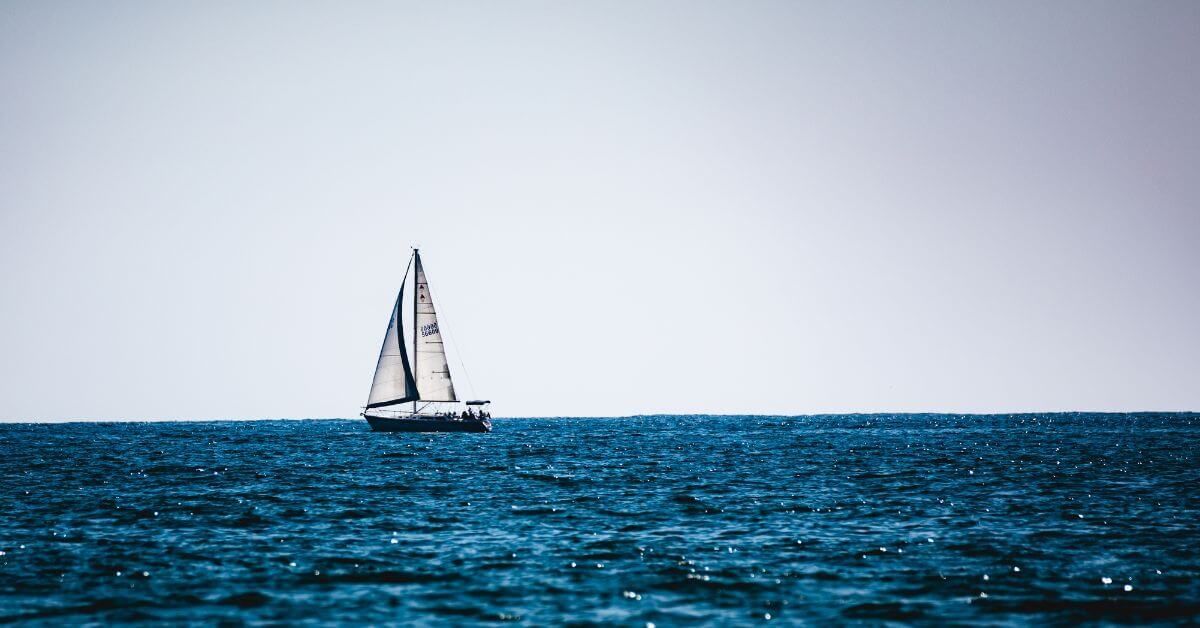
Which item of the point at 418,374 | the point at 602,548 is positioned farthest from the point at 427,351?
the point at 602,548

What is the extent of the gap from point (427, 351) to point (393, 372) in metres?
4.12

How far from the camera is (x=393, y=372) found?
98000 millimetres

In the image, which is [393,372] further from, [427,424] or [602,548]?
[602,548]

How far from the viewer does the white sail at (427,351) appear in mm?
97188

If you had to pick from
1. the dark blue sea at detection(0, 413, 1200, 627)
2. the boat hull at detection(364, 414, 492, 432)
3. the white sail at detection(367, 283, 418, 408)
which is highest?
the white sail at detection(367, 283, 418, 408)

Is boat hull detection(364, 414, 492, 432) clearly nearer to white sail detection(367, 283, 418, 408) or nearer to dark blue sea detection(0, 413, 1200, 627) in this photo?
white sail detection(367, 283, 418, 408)

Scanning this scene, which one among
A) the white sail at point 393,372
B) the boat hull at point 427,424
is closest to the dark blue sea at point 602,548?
the white sail at point 393,372

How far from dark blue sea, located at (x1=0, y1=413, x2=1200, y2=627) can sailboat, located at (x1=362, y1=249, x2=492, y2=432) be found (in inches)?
1874

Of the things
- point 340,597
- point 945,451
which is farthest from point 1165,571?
point 945,451

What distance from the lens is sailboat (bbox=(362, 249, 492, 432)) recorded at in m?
96.8

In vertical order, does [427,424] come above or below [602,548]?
above

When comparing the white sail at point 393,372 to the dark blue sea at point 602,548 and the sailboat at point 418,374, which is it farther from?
the dark blue sea at point 602,548

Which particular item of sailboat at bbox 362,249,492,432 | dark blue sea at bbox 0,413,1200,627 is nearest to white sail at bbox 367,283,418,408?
sailboat at bbox 362,249,492,432

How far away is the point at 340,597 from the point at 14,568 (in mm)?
8746
